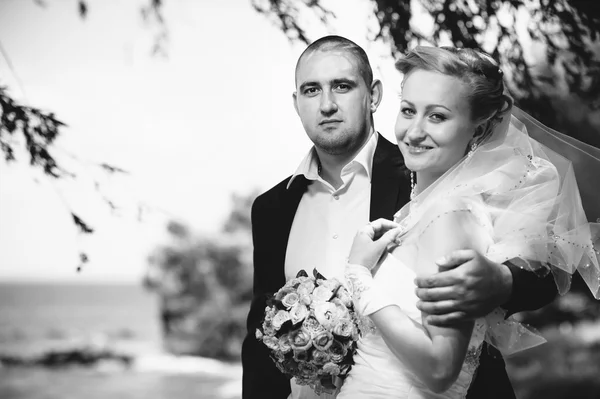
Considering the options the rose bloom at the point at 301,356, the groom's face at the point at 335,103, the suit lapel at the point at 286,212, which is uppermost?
the groom's face at the point at 335,103

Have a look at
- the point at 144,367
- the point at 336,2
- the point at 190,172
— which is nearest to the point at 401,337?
the point at 336,2

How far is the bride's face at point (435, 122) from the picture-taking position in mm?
2047

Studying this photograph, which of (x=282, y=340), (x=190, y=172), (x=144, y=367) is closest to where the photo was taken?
Result: (x=282, y=340)

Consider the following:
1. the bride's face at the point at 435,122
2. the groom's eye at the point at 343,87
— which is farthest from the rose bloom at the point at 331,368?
the groom's eye at the point at 343,87

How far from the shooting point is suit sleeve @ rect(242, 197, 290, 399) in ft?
9.87

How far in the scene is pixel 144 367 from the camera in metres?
11.6

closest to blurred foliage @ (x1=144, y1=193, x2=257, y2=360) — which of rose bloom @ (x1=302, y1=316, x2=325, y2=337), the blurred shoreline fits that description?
the blurred shoreline

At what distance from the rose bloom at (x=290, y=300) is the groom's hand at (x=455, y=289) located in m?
0.49

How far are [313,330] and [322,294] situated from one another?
0.37ft

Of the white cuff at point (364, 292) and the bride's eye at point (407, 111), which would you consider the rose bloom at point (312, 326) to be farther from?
the bride's eye at point (407, 111)

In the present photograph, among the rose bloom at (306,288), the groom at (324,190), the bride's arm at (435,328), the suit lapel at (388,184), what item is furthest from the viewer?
the groom at (324,190)

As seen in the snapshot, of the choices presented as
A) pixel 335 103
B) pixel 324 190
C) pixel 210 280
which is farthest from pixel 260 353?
pixel 210 280

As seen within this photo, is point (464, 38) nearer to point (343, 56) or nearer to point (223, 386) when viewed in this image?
point (343, 56)

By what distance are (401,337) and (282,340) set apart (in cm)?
51
